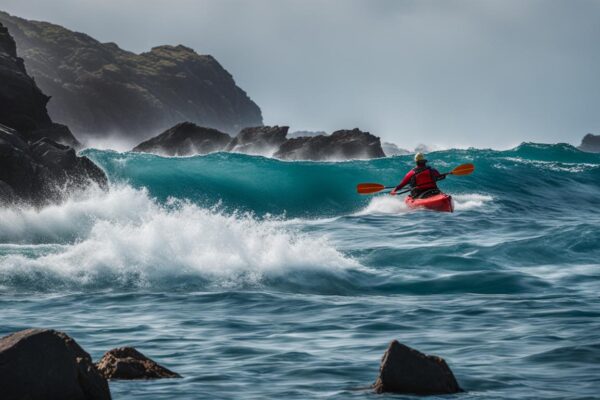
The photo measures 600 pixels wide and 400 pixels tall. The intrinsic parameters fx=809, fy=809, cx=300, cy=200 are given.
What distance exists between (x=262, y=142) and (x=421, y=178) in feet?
180

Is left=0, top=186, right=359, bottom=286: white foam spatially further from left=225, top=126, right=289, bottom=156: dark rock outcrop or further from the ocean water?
left=225, top=126, right=289, bottom=156: dark rock outcrop

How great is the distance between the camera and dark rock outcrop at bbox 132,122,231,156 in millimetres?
71312

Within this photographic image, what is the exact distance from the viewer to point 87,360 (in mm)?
5988

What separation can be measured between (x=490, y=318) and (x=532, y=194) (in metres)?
29.1

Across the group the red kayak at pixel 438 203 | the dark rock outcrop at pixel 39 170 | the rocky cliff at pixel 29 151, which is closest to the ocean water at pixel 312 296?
the red kayak at pixel 438 203

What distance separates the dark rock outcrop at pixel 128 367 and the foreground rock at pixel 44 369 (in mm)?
1172

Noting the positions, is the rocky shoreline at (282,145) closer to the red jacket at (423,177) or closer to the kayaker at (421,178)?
the kayaker at (421,178)

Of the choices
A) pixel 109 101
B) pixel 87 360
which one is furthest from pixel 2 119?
pixel 109 101

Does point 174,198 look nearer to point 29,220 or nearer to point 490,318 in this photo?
point 29,220

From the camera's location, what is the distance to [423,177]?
26969 mm

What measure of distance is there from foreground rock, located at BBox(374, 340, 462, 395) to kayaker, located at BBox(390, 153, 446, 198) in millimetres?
19858

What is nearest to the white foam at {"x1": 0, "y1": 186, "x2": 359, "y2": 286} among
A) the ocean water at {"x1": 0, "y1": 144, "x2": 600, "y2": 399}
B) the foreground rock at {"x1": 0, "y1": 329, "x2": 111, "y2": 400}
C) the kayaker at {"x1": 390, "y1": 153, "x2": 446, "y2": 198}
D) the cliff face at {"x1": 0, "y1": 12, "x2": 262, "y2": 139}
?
the ocean water at {"x1": 0, "y1": 144, "x2": 600, "y2": 399}

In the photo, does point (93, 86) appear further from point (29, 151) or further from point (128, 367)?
point (128, 367)

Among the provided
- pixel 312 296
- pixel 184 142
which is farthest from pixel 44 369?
pixel 184 142
